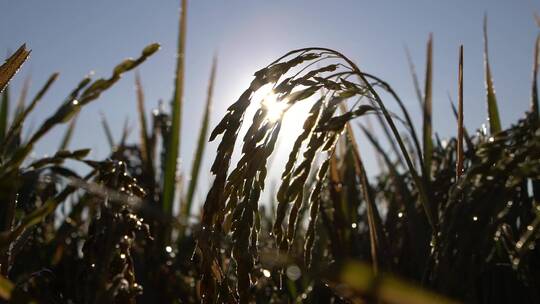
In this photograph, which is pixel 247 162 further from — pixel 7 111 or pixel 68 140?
pixel 68 140

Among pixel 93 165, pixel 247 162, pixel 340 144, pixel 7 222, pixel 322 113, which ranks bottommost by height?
pixel 7 222

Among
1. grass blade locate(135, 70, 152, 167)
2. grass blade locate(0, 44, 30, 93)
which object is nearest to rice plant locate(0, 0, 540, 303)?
grass blade locate(0, 44, 30, 93)

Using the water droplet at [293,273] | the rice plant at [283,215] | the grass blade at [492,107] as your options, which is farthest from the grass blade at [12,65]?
the grass blade at [492,107]

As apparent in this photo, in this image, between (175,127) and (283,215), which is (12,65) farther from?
(175,127)

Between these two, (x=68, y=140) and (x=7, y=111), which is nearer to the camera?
(x=7, y=111)

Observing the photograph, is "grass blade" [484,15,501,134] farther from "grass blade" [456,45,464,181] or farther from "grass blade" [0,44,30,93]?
"grass blade" [0,44,30,93]

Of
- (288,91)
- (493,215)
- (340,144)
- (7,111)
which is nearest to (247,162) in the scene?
(288,91)
